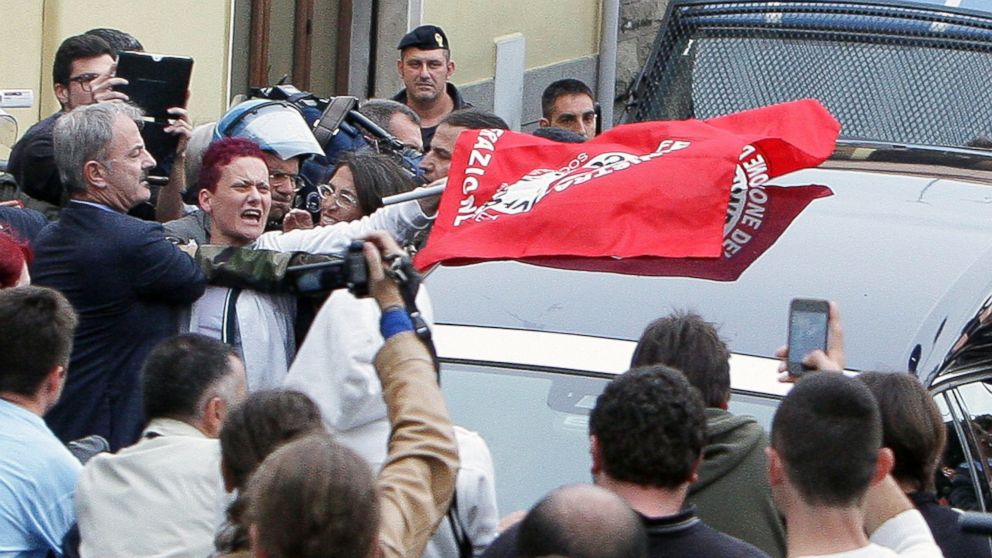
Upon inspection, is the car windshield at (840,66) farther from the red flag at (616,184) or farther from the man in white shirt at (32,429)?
the man in white shirt at (32,429)

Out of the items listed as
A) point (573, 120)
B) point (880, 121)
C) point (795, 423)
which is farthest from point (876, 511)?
point (573, 120)

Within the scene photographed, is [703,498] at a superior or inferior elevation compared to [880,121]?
inferior

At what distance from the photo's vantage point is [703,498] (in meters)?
3.94

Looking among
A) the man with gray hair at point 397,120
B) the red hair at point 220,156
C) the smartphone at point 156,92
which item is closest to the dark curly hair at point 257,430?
the red hair at point 220,156

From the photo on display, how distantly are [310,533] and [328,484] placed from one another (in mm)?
78

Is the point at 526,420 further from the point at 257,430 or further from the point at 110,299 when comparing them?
the point at 110,299

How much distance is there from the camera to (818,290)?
475 centimetres

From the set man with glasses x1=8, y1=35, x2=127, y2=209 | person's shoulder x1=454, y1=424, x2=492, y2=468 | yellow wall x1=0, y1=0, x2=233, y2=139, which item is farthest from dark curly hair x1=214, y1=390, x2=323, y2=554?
yellow wall x1=0, y1=0, x2=233, y2=139

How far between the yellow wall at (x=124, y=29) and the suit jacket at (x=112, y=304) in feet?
13.2

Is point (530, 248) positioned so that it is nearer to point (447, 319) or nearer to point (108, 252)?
point (447, 319)

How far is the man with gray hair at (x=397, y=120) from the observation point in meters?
7.61

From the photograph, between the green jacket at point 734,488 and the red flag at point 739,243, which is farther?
the red flag at point 739,243

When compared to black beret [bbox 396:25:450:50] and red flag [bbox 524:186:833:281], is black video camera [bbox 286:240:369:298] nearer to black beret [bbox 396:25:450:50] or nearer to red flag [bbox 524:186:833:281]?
red flag [bbox 524:186:833:281]

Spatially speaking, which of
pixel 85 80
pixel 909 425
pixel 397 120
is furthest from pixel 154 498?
pixel 397 120
